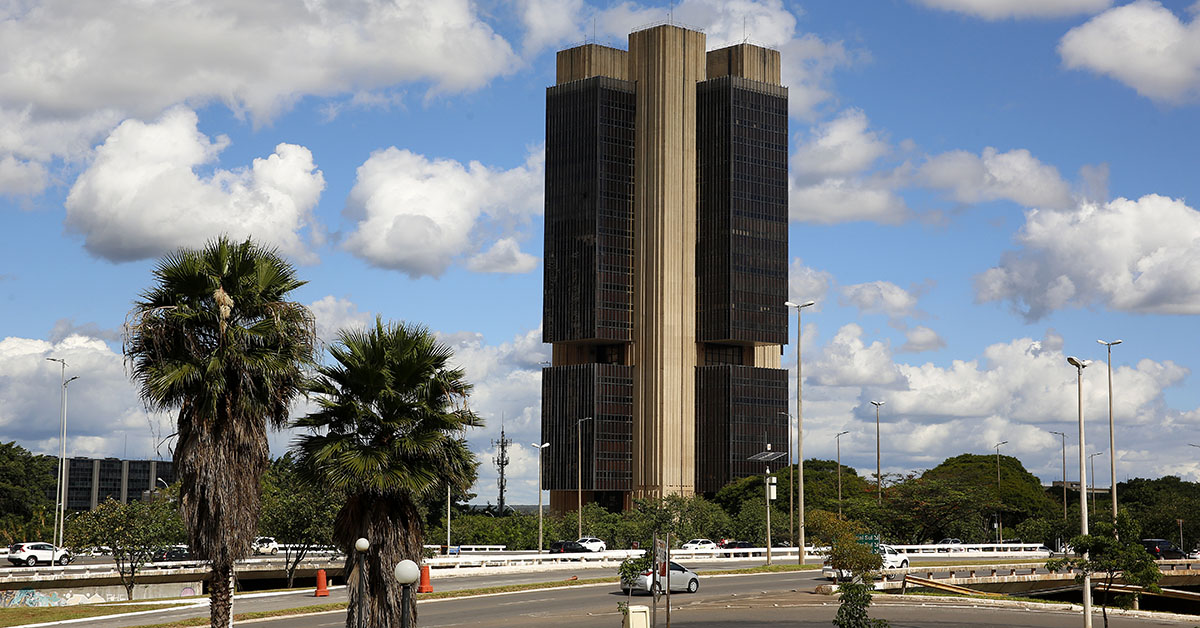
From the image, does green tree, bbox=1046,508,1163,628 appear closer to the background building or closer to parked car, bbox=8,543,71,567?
parked car, bbox=8,543,71,567

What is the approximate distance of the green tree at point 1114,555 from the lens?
36.8 meters

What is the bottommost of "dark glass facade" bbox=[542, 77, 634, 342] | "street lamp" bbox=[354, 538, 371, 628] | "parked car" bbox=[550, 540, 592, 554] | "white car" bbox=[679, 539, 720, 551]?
"white car" bbox=[679, 539, 720, 551]

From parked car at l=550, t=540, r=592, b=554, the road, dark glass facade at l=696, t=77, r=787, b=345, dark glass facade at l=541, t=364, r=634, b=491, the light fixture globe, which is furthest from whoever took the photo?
dark glass facade at l=696, t=77, r=787, b=345

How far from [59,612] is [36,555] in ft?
125

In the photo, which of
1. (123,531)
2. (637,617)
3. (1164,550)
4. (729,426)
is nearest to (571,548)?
(123,531)

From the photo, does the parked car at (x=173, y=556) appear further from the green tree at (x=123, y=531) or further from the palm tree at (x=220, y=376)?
the palm tree at (x=220, y=376)

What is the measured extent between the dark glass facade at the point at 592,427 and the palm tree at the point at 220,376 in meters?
126

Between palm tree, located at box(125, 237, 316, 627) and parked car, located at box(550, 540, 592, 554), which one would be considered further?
parked car, located at box(550, 540, 592, 554)

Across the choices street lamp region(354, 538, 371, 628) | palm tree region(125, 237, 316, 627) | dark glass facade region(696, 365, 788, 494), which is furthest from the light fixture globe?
dark glass facade region(696, 365, 788, 494)

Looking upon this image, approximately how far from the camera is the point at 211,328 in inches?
1042

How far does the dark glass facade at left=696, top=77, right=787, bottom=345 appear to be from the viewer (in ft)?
516

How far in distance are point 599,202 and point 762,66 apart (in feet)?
102

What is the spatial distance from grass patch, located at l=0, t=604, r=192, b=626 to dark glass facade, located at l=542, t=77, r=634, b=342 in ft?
355

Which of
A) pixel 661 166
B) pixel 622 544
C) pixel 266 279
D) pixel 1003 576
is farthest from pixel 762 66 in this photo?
pixel 266 279
